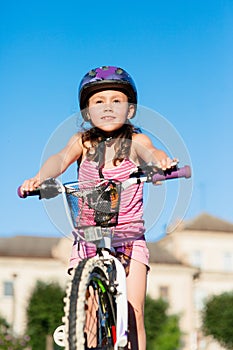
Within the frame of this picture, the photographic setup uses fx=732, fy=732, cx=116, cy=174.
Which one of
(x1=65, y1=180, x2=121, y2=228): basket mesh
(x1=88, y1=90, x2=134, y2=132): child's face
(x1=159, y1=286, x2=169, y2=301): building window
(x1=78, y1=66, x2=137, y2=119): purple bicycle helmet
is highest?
(x1=159, y1=286, x2=169, y2=301): building window

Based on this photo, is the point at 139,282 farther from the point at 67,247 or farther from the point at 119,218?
the point at 67,247

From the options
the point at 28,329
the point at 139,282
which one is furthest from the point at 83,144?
the point at 28,329

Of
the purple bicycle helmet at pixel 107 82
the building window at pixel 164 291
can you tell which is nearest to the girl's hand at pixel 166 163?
the purple bicycle helmet at pixel 107 82

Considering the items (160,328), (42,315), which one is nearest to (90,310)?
Answer: (42,315)

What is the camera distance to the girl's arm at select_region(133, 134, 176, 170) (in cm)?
397

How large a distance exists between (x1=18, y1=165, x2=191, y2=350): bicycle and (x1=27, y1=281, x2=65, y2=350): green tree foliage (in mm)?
40969

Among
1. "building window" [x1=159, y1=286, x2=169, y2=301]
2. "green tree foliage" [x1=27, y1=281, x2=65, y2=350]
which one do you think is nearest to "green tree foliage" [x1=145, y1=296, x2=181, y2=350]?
"green tree foliage" [x1=27, y1=281, x2=65, y2=350]

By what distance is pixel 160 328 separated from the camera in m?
49.0

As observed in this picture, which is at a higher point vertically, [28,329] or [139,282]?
[28,329]

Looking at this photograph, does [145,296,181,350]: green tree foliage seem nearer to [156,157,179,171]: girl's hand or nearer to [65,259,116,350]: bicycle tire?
[65,259,116,350]: bicycle tire

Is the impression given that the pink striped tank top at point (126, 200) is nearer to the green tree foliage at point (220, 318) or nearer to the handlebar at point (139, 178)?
the handlebar at point (139, 178)

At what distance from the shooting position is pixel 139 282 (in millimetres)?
4109

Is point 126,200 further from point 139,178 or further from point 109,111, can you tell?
point 109,111

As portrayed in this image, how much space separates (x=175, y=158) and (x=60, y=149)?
727mm
